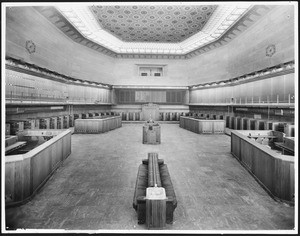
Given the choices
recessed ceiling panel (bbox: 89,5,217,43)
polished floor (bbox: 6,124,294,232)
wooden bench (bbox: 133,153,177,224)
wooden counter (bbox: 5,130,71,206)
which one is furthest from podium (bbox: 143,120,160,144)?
recessed ceiling panel (bbox: 89,5,217,43)

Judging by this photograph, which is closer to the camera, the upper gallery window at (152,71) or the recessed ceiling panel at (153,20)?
the recessed ceiling panel at (153,20)

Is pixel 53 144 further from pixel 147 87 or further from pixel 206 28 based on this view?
pixel 147 87

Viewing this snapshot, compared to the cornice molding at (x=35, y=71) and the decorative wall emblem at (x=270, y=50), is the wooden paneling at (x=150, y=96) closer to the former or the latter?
the cornice molding at (x=35, y=71)

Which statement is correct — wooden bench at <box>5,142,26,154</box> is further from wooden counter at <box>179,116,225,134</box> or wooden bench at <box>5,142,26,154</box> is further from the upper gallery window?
the upper gallery window

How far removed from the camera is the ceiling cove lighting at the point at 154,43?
10.0 metres

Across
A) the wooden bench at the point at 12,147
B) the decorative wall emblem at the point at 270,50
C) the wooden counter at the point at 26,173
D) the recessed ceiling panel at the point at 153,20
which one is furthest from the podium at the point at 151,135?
the recessed ceiling panel at the point at 153,20

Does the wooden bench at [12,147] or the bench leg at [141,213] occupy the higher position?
the wooden bench at [12,147]

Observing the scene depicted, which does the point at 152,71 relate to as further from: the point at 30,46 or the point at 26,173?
the point at 26,173

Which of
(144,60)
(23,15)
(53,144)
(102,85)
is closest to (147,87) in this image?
(144,60)

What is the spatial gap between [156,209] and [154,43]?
1494 centimetres

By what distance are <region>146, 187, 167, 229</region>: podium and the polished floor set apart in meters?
0.12

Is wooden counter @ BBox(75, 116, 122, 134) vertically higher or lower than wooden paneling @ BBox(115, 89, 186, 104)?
lower

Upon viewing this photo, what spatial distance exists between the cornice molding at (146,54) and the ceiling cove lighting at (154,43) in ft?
0.74

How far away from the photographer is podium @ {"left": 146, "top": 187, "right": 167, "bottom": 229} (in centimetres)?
225
